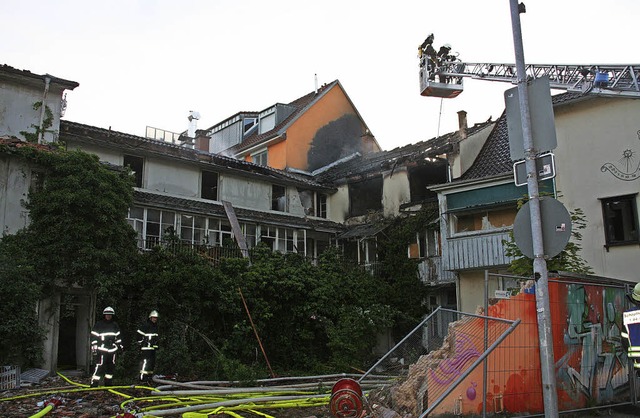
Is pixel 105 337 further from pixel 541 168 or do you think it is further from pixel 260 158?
pixel 260 158

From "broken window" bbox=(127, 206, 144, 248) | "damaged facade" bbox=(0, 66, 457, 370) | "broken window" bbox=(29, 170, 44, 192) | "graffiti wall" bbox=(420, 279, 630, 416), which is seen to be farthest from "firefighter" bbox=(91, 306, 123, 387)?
"broken window" bbox=(127, 206, 144, 248)

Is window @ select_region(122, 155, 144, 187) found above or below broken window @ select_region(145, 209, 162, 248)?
above

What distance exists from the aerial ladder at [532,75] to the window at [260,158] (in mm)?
15920

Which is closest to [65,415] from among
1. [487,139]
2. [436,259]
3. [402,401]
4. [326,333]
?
[402,401]

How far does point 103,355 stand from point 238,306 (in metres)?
7.90

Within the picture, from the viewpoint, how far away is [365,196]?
30.8 metres

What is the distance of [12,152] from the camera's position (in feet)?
60.3

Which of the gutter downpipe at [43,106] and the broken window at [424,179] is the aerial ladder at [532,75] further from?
the gutter downpipe at [43,106]

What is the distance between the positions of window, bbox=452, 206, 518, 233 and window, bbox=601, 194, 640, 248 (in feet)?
12.2

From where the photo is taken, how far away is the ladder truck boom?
1536cm

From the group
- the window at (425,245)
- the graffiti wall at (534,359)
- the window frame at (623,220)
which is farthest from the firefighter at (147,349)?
the window at (425,245)

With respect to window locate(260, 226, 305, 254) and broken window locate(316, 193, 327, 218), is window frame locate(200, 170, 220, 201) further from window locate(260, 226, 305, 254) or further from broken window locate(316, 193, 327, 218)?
broken window locate(316, 193, 327, 218)

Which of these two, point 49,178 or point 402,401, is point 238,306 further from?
point 402,401

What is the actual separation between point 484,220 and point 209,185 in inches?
508
